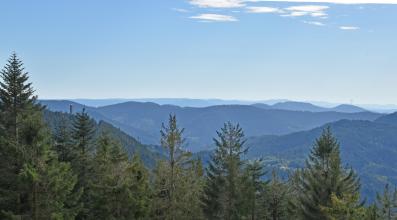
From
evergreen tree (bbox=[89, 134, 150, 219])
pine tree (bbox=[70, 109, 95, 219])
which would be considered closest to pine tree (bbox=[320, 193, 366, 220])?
evergreen tree (bbox=[89, 134, 150, 219])

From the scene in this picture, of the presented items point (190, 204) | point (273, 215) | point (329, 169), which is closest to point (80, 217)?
point (190, 204)

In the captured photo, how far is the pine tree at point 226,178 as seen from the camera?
47562 mm

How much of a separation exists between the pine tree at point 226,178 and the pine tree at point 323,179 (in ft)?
24.8

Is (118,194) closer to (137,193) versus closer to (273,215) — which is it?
(137,193)

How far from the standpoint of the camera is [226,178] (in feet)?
159

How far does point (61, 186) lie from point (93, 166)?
53.8 feet

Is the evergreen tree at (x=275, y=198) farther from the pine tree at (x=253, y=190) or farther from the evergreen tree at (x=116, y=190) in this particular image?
the evergreen tree at (x=116, y=190)

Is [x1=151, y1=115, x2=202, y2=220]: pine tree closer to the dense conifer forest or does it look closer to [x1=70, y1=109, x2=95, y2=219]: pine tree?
the dense conifer forest

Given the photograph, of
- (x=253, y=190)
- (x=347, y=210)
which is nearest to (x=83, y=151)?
(x=253, y=190)

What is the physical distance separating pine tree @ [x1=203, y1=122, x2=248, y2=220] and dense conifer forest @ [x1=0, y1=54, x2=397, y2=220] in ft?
0.35

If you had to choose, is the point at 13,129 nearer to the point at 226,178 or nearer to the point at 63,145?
the point at 63,145

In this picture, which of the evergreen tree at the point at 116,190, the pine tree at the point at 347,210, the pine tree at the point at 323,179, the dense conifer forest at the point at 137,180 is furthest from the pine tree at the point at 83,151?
the pine tree at the point at 347,210

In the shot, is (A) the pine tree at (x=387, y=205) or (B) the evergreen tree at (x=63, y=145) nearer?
(A) the pine tree at (x=387, y=205)

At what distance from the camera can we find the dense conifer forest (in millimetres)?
29344
